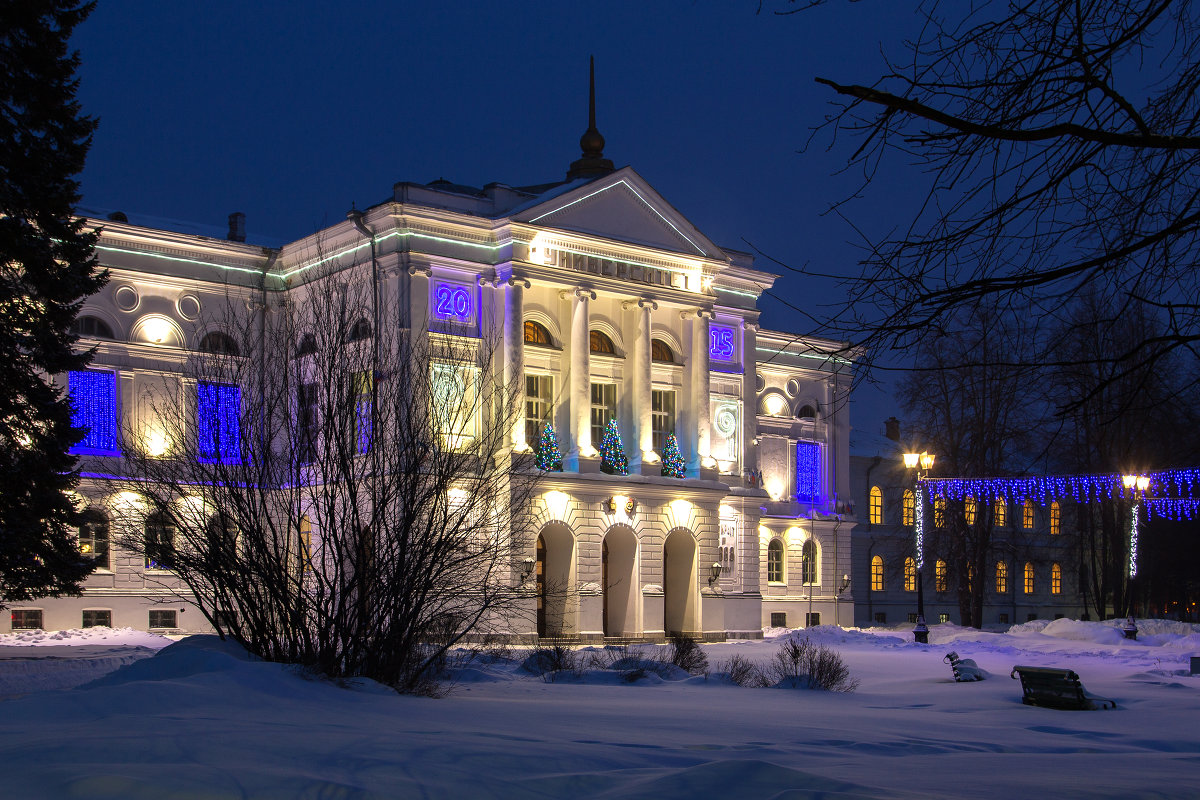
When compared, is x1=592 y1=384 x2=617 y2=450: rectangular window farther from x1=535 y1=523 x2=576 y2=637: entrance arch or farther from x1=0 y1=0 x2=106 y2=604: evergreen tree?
x1=0 y1=0 x2=106 y2=604: evergreen tree

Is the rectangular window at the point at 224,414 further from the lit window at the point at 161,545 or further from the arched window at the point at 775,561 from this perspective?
the arched window at the point at 775,561

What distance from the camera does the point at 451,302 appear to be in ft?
131

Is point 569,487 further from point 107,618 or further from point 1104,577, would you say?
point 1104,577

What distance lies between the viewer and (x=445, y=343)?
22000 mm

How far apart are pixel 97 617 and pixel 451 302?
13.8 metres

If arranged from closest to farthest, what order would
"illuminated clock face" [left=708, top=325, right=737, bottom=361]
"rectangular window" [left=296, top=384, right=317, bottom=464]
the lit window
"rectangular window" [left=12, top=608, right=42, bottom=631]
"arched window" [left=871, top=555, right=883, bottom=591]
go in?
the lit window
"rectangular window" [left=296, top=384, right=317, bottom=464]
"rectangular window" [left=12, top=608, right=42, bottom=631]
"illuminated clock face" [left=708, top=325, right=737, bottom=361]
"arched window" [left=871, top=555, right=883, bottom=591]

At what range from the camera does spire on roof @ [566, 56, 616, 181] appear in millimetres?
48969

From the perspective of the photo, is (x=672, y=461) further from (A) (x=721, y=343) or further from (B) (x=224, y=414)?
(B) (x=224, y=414)

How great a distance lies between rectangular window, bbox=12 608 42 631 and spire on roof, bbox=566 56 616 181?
24.0 m

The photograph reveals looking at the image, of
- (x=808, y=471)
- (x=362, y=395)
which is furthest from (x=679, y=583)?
(x=362, y=395)

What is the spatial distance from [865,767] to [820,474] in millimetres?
44009

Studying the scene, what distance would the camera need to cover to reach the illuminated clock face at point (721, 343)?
156 ft

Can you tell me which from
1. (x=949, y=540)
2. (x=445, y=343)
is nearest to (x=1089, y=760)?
(x=445, y=343)

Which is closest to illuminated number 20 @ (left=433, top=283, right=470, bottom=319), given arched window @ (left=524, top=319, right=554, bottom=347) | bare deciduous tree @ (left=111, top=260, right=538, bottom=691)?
arched window @ (left=524, top=319, right=554, bottom=347)
